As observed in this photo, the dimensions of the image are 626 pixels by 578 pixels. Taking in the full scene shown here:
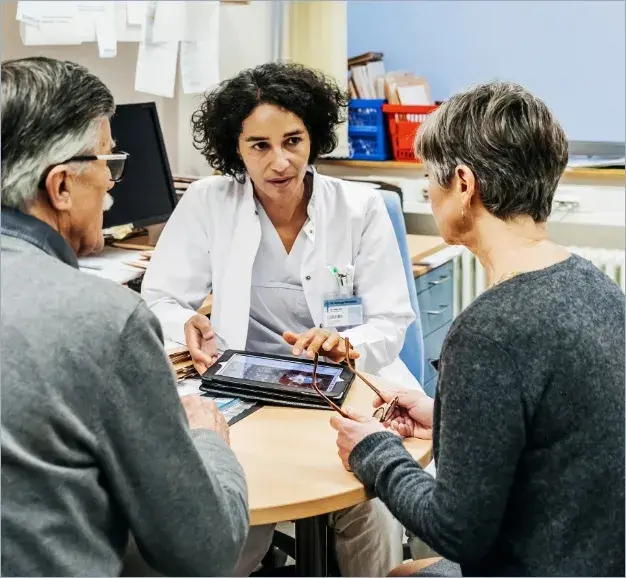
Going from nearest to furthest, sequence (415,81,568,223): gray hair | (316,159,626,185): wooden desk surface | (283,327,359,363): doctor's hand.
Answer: (415,81,568,223): gray hair → (283,327,359,363): doctor's hand → (316,159,626,185): wooden desk surface

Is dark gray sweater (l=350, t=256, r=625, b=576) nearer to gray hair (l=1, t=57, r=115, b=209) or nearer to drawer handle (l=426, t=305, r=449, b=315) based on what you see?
gray hair (l=1, t=57, r=115, b=209)

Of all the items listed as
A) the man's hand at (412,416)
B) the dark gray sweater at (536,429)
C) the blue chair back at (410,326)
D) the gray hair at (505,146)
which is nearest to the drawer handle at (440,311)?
the blue chair back at (410,326)

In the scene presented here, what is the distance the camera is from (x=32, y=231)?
1.15 metres

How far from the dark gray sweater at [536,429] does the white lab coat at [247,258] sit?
1.10 meters

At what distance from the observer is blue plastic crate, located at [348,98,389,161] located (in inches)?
162

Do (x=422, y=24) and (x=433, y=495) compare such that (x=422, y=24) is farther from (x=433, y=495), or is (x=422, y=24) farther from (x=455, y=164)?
(x=433, y=495)

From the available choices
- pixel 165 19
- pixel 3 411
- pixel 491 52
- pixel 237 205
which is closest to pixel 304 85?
pixel 237 205

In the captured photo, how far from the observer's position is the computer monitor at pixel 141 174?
10.2ft

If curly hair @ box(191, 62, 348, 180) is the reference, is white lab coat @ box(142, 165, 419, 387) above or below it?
below

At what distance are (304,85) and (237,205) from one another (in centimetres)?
36

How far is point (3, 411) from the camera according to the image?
1.05 m

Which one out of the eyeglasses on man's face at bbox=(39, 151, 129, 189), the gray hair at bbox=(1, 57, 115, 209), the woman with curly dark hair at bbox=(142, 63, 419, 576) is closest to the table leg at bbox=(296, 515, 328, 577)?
the woman with curly dark hair at bbox=(142, 63, 419, 576)

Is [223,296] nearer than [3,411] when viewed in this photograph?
No

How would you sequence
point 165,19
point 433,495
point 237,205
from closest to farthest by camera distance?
point 433,495
point 237,205
point 165,19
